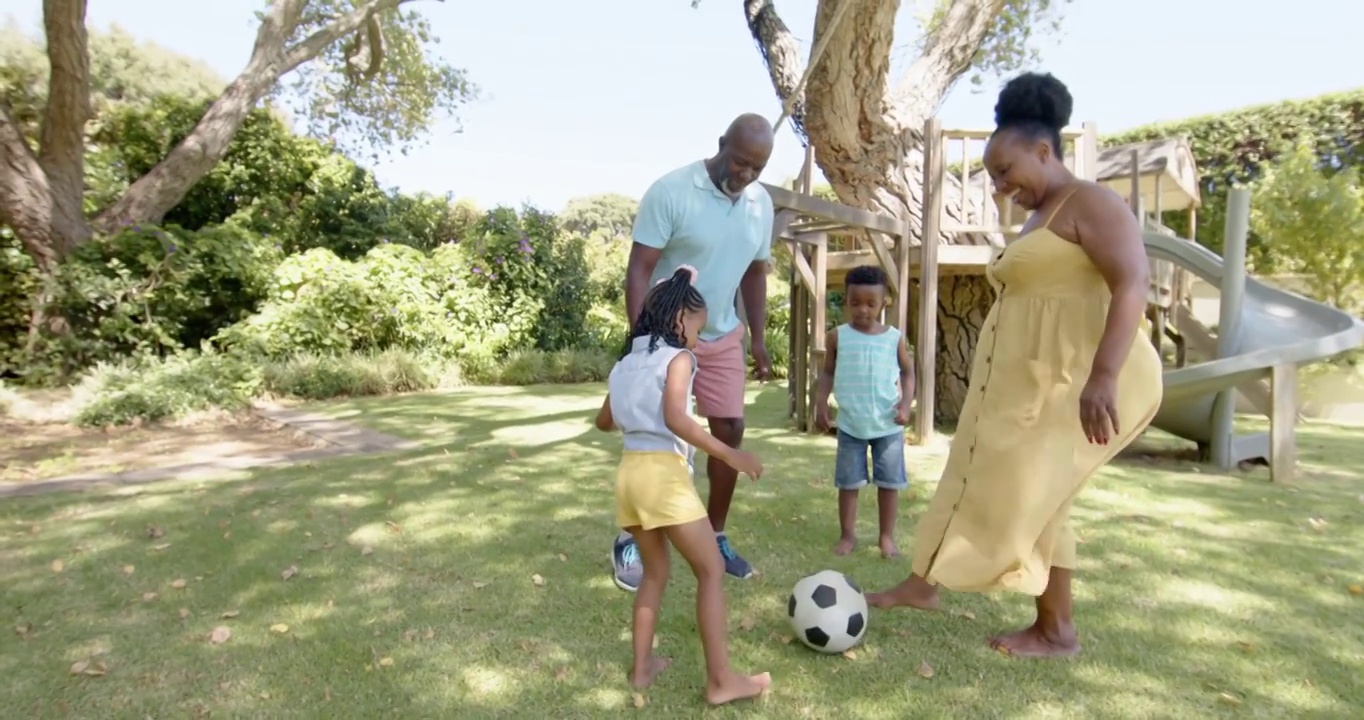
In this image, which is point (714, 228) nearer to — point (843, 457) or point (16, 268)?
point (843, 457)

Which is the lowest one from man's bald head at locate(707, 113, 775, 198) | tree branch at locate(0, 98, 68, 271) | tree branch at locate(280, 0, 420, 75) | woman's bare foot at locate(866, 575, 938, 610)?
woman's bare foot at locate(866, 575, 938, 610)

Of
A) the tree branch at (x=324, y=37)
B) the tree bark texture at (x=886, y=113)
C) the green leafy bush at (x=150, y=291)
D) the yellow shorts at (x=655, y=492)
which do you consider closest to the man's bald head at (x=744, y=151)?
the yellow shorts at (x=655, y=492)

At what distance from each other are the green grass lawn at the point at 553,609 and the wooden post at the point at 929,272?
67.2 inches

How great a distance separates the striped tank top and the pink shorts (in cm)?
60

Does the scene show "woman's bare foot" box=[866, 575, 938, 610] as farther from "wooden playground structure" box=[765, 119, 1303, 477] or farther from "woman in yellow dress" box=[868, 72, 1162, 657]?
"wooden playground structure" box=[765, 119, 1303, 477]

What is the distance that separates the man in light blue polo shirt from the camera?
332 cm

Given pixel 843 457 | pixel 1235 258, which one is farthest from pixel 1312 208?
pixel 843 457

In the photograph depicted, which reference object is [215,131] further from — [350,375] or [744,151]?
[744,151]

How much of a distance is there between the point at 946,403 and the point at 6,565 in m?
7.69

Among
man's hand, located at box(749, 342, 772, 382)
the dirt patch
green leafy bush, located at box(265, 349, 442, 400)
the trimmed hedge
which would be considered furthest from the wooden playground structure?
the trimmed hedge

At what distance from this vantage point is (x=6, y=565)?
12.4ft

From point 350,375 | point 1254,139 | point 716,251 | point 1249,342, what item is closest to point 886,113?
point 1249,342

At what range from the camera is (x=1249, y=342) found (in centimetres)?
636

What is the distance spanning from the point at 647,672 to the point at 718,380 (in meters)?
1.33
